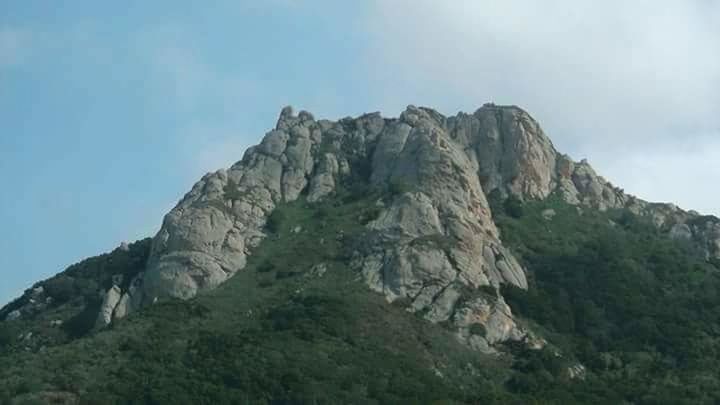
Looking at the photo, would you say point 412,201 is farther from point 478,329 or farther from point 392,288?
point 478,329

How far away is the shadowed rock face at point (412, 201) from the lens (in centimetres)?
10712

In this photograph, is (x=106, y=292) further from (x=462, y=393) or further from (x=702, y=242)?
(x=702, y=242)

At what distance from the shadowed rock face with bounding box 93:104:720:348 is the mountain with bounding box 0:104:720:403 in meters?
0.21

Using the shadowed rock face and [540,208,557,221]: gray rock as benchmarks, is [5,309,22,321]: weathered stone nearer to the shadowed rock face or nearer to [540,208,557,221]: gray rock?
the shadowed rock face

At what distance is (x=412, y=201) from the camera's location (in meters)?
115

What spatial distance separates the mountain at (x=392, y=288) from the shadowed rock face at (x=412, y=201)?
0.21 meters

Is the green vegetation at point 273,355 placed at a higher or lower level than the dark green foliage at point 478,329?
lower

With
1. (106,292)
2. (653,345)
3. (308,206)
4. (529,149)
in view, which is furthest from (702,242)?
(106,292)

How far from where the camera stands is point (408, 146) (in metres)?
128

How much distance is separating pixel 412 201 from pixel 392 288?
1158 centimetres

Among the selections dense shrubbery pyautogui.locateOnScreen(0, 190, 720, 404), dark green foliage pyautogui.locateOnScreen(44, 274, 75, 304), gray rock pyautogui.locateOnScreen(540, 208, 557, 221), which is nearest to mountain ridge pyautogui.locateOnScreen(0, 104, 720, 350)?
dense shrubbery pyautogui.locateOnScreen(0, 190, 720, 404)

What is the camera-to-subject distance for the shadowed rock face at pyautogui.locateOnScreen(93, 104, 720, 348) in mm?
107125

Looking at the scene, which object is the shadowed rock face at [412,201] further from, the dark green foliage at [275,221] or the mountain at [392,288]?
the dark green foliage at [275,221]

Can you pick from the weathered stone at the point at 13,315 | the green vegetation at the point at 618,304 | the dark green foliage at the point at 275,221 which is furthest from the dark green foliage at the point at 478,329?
the weathered stone at the point at 13,315
